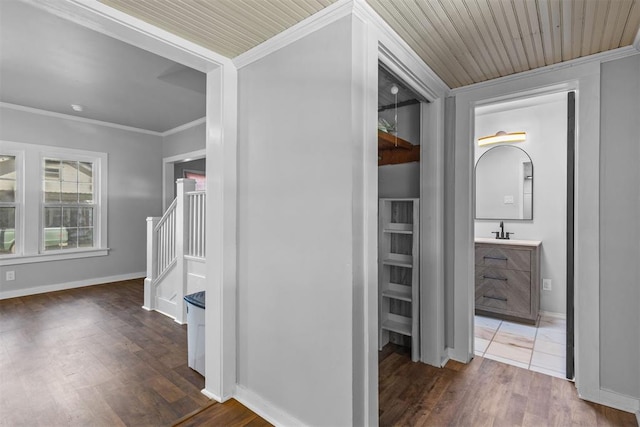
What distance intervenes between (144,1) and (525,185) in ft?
13.4

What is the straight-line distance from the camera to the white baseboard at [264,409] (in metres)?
1.79

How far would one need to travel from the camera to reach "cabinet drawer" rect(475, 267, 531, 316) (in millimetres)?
3361

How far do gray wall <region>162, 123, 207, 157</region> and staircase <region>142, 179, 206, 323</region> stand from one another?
176 centimetres

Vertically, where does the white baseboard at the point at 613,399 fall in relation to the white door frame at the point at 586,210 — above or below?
below

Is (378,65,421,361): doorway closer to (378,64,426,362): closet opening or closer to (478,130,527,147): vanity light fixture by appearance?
(378,64,426,362): closet opening

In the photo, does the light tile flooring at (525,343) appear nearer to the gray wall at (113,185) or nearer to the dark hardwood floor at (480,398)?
the dark hardwood floor at (480,398)

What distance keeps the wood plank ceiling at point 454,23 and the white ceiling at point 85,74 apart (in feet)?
4.69

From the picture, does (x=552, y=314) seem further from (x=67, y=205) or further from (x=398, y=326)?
(x=67, y=205)

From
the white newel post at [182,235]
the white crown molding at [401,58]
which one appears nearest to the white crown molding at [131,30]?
the white crown molding at [401,58]

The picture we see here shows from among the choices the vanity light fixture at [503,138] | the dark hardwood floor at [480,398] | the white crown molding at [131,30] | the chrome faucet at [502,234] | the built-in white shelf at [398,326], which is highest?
the white crown molding at [131,30]

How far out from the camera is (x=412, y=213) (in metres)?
2.87

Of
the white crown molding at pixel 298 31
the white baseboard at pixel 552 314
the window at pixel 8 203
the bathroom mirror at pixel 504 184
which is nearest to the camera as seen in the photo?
the white crown molding at pixel 298 31

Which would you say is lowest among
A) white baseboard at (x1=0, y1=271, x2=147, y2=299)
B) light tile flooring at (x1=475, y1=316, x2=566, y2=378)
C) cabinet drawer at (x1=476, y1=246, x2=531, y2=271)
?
light tile flooring at (x1=475, y1=316, x2=566, y2=378)

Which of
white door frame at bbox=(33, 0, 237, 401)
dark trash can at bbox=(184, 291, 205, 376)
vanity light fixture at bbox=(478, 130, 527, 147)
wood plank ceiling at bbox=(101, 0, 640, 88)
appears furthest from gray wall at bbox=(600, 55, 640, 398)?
dark trash can at bbox=(184, 291, 205, 376)
